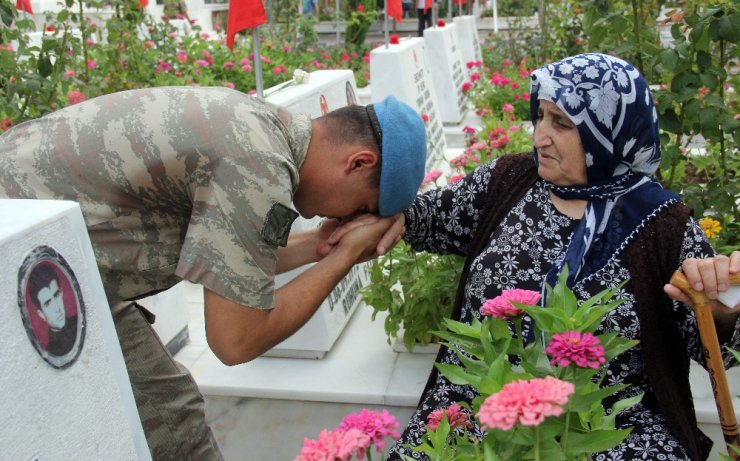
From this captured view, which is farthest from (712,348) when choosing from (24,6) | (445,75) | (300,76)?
(445,75)

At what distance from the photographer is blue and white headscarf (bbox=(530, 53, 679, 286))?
193 centimetres

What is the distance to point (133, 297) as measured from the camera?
1837 mm

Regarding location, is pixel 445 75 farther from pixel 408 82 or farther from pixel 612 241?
pixel 612 241

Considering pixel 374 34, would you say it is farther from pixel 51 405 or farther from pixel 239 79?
pixel 51 405

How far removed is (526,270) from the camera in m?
2.04

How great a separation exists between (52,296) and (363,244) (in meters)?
0.95

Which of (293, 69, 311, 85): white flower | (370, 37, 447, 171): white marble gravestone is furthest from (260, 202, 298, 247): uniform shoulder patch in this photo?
(370, 37, 447, 171): white marble gravestone

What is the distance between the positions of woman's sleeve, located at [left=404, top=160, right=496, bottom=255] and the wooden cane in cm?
71

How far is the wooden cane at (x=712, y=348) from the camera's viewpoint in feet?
5.37

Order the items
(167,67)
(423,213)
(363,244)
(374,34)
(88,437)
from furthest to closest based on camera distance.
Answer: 1. (374,34)
2. (167,67)
3. (423,213)
4. (363,244)
5. (88,437)

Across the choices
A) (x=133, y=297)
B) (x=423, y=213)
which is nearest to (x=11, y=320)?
(x=133, y=297)

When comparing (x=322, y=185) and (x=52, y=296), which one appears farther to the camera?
(x=322, y=185)

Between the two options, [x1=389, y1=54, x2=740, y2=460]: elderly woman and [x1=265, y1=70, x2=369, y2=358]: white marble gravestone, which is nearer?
[x1=389, y1=54, x2=740, y2=460]: elderly woman

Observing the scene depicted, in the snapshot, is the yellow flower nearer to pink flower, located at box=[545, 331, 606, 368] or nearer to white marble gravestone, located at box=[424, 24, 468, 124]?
pink flower, located at box=[545, 331, 606, 368]
